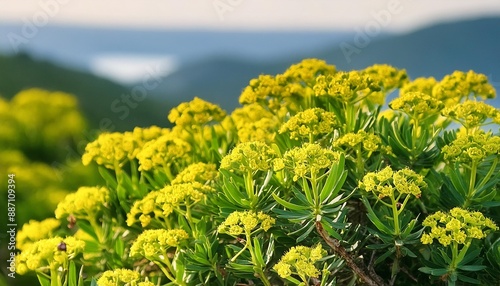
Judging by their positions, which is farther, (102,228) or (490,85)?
(490,85)

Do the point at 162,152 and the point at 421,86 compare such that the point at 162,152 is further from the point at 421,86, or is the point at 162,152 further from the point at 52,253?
the point at 421,86

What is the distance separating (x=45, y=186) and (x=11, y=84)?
4541 millimetres

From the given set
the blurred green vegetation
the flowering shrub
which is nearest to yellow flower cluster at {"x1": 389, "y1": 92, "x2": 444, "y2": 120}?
the flowering shrub

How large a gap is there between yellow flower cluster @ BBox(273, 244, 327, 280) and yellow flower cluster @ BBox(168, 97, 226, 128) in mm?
791

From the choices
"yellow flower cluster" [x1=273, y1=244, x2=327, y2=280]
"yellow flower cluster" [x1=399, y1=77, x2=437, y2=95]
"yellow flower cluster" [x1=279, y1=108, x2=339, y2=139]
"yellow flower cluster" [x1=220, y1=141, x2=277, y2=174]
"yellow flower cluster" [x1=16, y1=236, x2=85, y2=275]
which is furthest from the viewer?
"yellow flower cluster" [x1=399, y1=77, x2=437, y2=95]

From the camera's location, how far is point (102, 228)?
2.28 m

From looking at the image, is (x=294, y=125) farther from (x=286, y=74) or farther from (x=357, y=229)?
(x=286, y=74)

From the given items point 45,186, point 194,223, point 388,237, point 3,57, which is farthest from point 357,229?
point 3,57

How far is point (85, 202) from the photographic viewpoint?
221cm

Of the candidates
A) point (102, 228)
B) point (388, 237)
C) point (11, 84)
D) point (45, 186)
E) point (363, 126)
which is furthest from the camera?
point (11, 84)

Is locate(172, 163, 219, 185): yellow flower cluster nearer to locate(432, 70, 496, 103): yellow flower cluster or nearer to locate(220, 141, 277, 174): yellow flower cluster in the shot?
locate(220, 141, 277, 174): yellow flower cluster

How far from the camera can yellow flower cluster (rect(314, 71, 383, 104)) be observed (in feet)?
6.55

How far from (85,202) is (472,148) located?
108cm

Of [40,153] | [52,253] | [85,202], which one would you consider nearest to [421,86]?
[85,202]
